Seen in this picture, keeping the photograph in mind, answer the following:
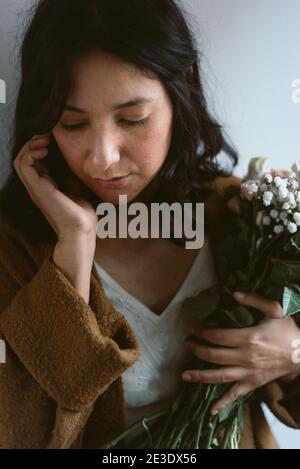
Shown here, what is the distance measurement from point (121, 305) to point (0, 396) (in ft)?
0.58

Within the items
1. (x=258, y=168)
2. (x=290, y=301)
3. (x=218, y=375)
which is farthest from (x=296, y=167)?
(x=218, y=375)

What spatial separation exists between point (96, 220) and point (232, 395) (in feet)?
0.89

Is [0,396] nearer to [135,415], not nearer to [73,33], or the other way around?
[135,415]

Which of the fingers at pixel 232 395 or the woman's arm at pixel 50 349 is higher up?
the woman's arm at pixel 50 349

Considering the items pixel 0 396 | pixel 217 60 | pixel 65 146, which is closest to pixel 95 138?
pixel 65 146

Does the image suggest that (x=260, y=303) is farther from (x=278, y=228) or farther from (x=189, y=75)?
(x=189, y=75)

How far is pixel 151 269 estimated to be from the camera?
680mm

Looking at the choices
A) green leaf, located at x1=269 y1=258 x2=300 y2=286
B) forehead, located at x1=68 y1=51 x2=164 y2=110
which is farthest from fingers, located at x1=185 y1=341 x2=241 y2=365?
forehead, located at x1=68 y1=51 x2=164 y2=110

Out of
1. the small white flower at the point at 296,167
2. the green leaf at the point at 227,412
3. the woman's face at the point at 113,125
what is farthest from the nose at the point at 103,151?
the green leaf at the point at 227,412

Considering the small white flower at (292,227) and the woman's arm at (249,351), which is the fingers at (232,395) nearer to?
the woman's arm at (249,351)

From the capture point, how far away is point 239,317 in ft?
2.08

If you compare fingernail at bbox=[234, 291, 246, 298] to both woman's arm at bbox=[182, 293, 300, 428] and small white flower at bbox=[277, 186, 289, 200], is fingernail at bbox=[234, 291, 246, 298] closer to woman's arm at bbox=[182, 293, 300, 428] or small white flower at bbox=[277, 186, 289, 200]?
woman's arm at bbox=[182, 293, 300, 428]

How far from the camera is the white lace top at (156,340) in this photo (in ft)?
2.15

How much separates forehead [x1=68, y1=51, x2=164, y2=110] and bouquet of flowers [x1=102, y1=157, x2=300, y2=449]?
0.18 metres
